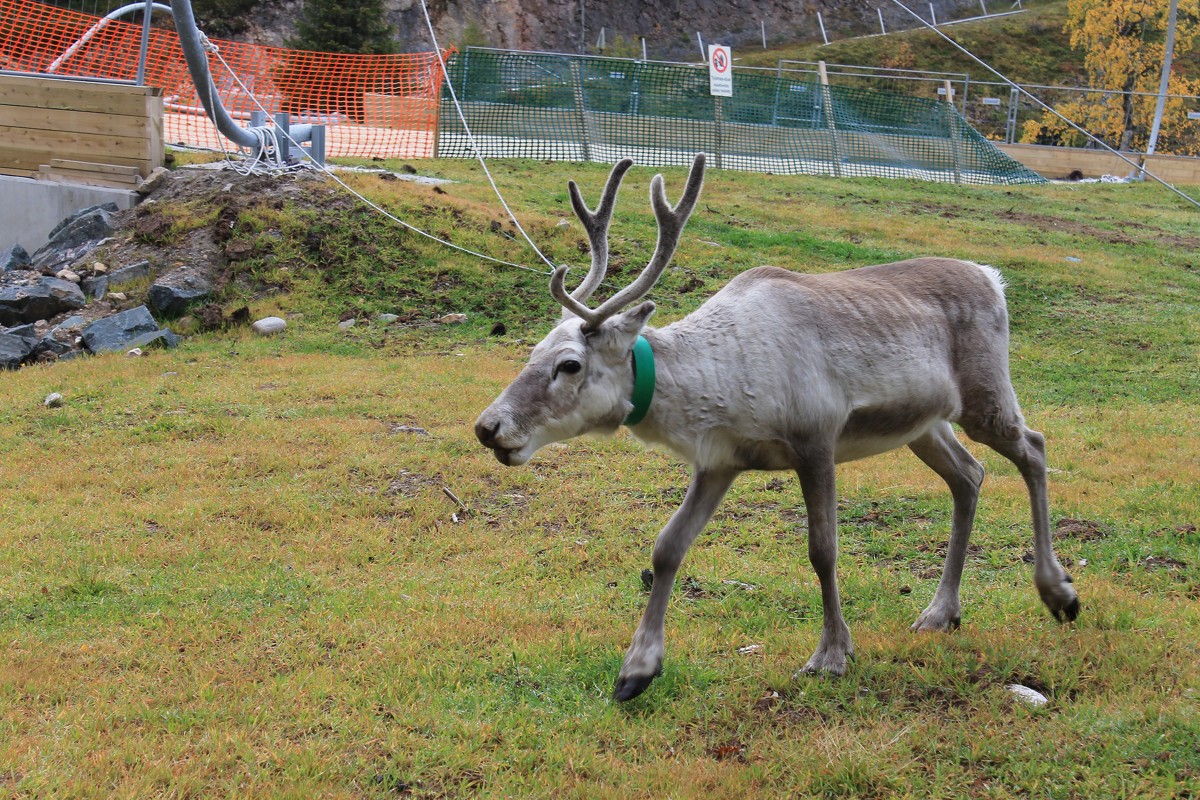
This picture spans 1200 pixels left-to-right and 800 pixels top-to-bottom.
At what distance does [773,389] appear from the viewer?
4.68 m

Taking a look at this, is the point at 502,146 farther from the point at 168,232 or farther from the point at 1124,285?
the point at 1124,285

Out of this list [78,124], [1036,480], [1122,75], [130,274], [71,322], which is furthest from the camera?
[1122,75]

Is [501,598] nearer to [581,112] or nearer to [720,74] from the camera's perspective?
[581,112]

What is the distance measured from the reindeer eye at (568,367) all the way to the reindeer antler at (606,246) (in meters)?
0.18

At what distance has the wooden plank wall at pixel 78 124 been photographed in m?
14.4

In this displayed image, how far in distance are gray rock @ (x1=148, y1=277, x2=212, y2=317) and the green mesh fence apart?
9.45 m

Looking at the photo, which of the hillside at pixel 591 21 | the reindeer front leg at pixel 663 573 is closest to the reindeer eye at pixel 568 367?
the reindeer front leg at pixel 663 573

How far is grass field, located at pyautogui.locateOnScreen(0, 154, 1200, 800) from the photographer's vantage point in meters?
4.18

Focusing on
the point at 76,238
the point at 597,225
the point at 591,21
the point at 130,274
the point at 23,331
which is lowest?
the point at 23,331

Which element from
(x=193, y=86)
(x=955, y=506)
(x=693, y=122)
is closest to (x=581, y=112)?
(x=693, y=122)

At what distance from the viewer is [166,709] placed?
183 inches

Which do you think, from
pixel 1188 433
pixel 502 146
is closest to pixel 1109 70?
pixel 502 146

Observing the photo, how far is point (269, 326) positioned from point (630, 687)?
843 centimetres

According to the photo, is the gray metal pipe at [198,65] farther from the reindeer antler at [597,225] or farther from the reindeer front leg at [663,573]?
the reindeer front leg at [663,573]
